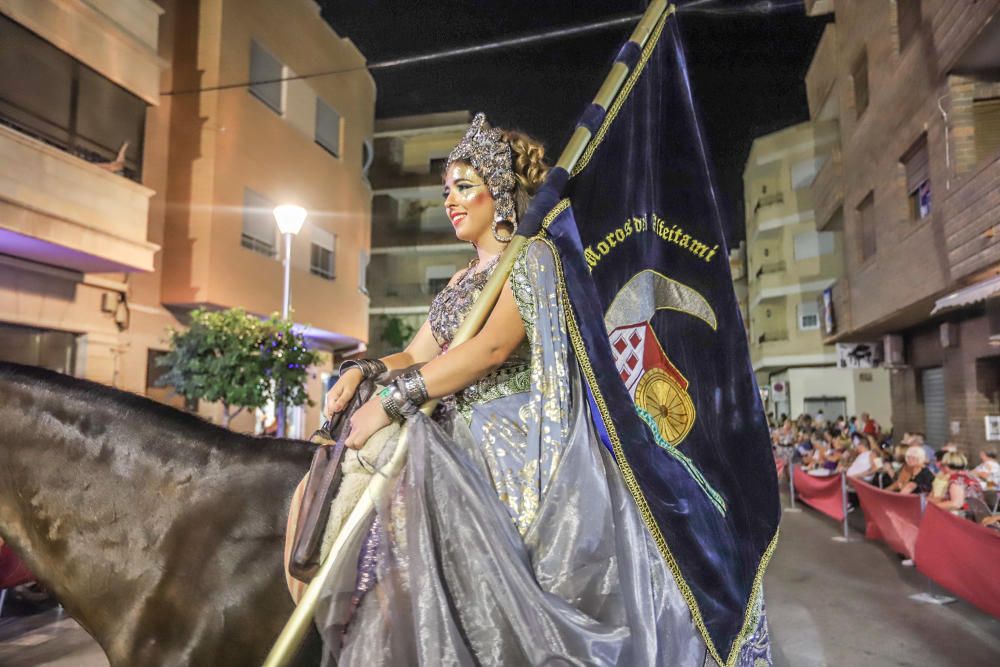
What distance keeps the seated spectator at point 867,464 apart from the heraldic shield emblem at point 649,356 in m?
10.5

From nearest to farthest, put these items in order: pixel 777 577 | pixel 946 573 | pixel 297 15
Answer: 1. pixel 946 573
2. pixel 777 577
3. pixel 297 15

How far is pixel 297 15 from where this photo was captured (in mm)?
20047

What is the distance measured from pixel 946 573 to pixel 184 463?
7.62 meters

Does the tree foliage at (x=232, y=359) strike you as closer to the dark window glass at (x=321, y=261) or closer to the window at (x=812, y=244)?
the dark window glass at (x=321, y=261)

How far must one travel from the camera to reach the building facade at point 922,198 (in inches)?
432

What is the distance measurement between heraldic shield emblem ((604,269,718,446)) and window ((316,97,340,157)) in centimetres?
2064

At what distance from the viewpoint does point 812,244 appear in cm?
3672

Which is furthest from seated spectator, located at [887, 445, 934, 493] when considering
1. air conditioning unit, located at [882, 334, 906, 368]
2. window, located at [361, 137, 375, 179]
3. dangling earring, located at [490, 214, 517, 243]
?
window, located at [361, 137, 375, 179]

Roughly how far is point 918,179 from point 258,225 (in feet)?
50.7

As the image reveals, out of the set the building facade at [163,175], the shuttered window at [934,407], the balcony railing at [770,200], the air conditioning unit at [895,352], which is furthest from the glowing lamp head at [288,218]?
the balcony railing at [770,200]

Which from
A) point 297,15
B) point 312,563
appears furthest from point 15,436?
point 297,15

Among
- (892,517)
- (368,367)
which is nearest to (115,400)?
(368,367)

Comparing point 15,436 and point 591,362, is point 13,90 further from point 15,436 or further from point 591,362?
point 591,362

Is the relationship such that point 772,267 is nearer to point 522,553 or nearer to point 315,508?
point 522,553
